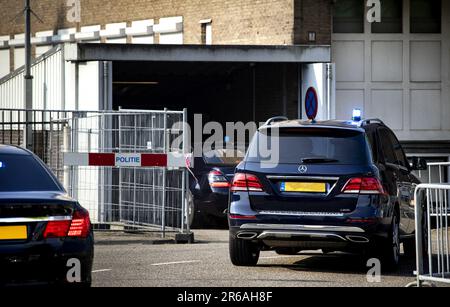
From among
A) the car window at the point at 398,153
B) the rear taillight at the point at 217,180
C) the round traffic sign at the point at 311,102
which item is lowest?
the rear taillight at the point at 217,180

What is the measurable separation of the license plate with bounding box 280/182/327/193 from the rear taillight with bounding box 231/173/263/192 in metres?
0.29

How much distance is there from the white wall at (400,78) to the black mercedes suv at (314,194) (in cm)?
1366

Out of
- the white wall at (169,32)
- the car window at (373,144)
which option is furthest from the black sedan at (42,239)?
the white wall at (169,32)

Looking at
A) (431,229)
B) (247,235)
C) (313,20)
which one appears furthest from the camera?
(313,20)

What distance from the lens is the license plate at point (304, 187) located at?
13.0 meters

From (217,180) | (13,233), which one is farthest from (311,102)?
(13,233)

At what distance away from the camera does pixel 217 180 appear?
827 inches

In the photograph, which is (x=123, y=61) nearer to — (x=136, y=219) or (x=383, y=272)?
(x=136, y=219)

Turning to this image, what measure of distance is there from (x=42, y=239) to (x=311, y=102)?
54.1 ft

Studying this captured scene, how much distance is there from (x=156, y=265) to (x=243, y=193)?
5.12 ft

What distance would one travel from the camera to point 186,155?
1811 cm

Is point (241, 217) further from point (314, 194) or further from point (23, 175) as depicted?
point (23, 175)

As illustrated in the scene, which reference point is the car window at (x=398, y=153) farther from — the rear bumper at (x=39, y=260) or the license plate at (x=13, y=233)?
the license plate at (x=13, y=233)

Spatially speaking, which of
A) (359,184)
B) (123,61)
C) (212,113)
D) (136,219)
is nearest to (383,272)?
(359,184)
